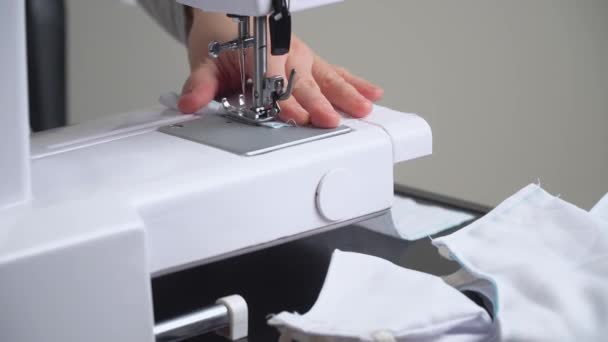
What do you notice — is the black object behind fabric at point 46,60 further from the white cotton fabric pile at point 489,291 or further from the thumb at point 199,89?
the white cotton fabric pile at point 489,291

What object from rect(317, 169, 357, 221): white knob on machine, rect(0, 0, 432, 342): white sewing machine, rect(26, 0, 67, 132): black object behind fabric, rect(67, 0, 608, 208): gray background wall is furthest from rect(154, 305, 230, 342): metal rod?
rect(67, 0, 608, 208): gray background wall

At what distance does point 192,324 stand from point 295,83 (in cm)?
42

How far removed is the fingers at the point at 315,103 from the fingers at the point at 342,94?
0.02 metres

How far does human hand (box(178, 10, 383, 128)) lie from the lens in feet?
3.60

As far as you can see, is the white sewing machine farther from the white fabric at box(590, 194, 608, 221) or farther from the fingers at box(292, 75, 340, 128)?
the white fabric at box(590, 194, 608, 221)

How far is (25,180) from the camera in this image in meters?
0.87

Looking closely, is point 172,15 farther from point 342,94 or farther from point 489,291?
point 489,291

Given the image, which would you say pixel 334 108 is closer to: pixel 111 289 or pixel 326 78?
pixel 326 78

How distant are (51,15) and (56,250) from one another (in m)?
1.09

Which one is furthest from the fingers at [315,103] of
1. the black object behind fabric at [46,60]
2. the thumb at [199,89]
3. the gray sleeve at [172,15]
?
the black object behind fabric at [46,60]

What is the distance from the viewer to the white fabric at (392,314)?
0.74 metres

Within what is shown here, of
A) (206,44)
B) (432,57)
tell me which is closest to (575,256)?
(206,44)

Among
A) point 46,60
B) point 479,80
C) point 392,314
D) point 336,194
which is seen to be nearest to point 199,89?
point 336,194

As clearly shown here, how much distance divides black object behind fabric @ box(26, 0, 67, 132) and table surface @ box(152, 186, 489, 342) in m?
0.86
